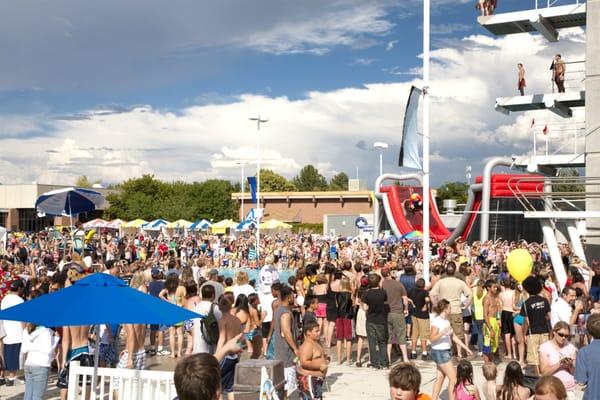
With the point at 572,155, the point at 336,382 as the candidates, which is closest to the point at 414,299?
the point at 336,382

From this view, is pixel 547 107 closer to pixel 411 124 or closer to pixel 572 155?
pixel 572 155

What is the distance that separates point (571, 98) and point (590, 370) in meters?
19.3

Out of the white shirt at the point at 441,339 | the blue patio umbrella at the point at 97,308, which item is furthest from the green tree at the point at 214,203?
the blue patio umbrella at the point at 97,308

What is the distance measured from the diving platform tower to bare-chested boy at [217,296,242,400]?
12733 millimetres

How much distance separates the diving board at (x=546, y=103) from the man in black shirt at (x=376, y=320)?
15.7 meters

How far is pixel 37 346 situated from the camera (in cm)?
752

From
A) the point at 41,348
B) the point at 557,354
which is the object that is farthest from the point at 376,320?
the point at 41,348

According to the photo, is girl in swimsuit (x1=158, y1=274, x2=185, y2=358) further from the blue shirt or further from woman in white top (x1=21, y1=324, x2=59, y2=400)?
the blue shirt

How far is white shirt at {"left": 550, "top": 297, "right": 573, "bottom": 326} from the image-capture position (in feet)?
31.7

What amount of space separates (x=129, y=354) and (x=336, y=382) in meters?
3.55

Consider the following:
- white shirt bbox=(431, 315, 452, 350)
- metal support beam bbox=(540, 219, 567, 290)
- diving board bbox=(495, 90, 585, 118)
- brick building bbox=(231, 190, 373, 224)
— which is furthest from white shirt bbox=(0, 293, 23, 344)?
brick building bbox=(231, 190, 373, 224)

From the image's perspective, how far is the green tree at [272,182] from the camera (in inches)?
4072

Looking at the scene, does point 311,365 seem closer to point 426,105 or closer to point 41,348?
point 41,348

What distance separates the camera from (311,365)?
7.37m
